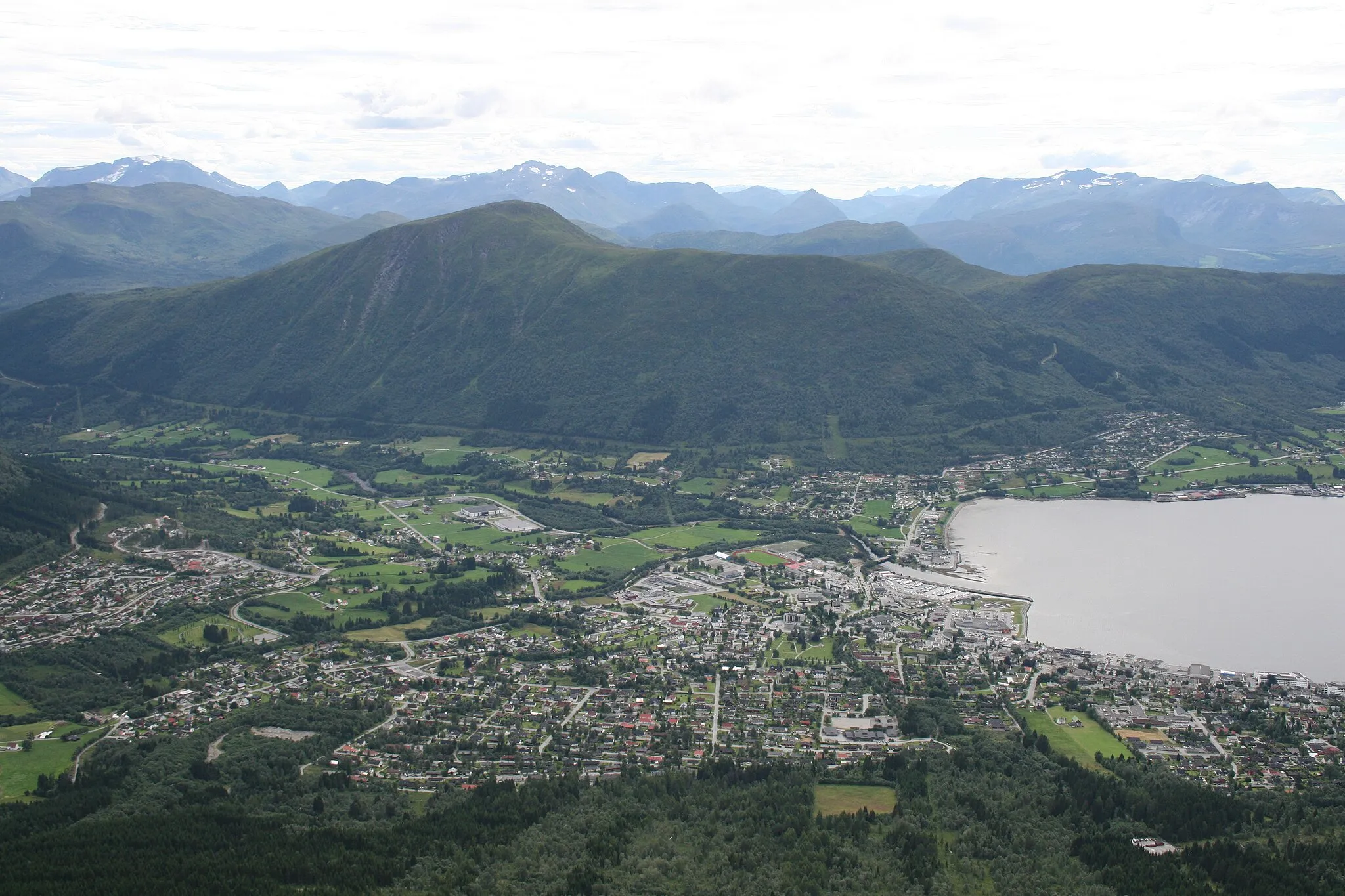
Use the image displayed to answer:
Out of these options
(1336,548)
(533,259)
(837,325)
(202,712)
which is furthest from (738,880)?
(533,259)

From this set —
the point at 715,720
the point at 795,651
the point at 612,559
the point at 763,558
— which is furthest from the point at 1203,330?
the point at 715,720

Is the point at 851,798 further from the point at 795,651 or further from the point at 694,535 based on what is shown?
the point at 694,535

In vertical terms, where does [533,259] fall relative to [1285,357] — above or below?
above

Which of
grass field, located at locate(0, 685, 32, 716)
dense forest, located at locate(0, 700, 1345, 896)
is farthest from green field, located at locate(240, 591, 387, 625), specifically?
dense forest, located at locate(0, 700, 1345, 896)

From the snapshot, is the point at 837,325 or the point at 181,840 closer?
the point at 181,840

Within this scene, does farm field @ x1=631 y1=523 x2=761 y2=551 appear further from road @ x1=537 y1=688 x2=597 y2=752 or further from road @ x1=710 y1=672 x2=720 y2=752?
road @ x1=537 y1=688 x2=597 y2=752

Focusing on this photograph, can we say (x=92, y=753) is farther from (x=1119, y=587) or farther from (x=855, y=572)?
(x=1119, y=587)

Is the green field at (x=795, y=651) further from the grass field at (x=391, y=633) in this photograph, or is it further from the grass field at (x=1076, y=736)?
→ the grass field at (x=391, y=633)

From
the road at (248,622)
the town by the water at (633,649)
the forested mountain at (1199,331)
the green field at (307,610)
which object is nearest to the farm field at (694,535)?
the town by the water at (633,649)
